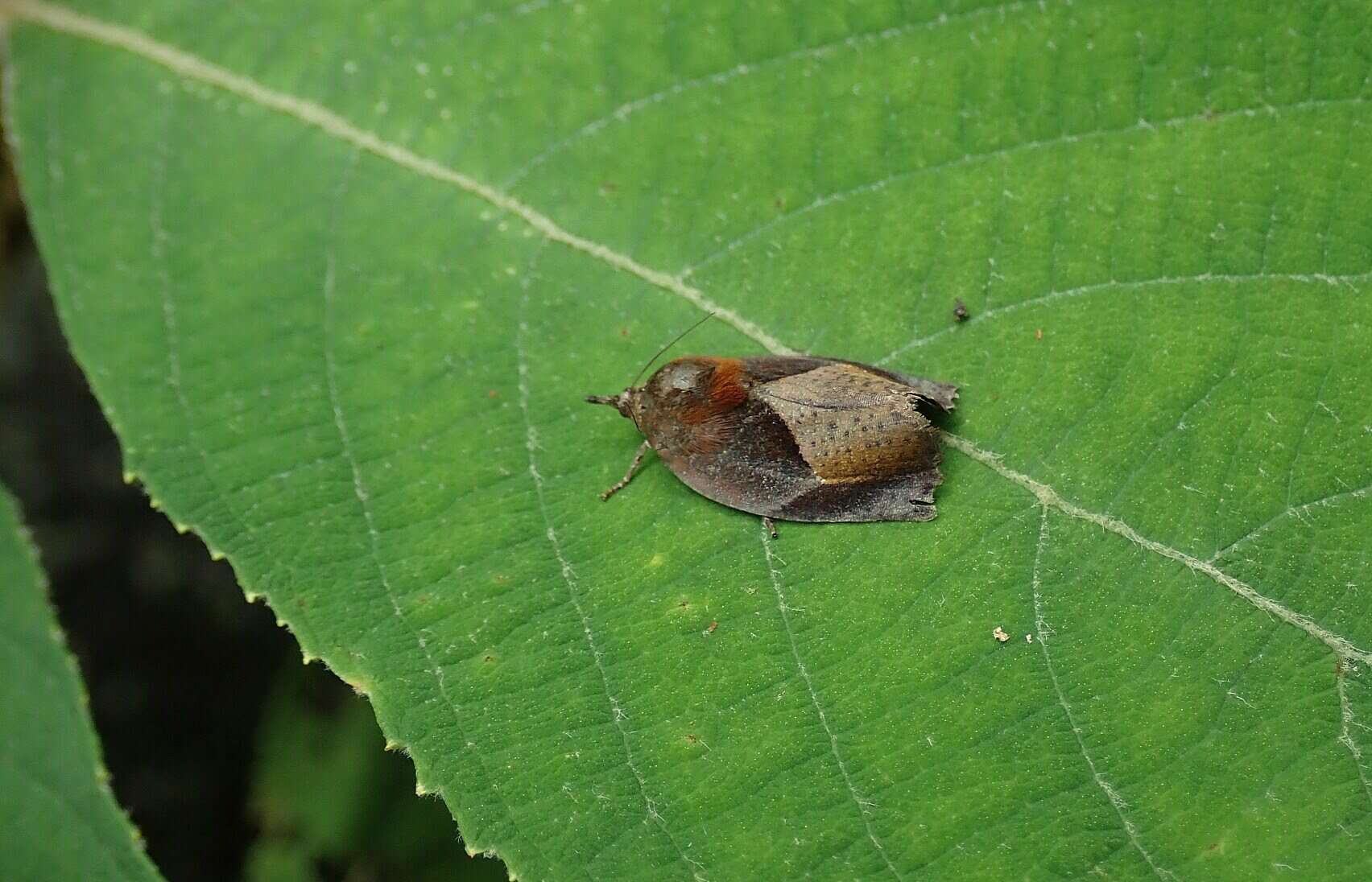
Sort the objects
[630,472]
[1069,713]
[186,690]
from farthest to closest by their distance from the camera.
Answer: [186,690] < [630,472] < [1069,713]

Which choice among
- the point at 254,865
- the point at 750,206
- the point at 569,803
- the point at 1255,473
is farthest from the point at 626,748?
the point at 254,865

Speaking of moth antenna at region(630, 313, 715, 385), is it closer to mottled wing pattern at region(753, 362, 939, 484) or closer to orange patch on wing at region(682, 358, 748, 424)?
orange patch on wing at region(682, 358, 748, 424)

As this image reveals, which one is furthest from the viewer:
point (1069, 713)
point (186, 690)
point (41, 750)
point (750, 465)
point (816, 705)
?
point (186, 690)

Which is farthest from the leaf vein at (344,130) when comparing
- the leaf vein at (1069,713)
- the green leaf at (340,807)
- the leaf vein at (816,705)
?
the green leaf at (340,807)

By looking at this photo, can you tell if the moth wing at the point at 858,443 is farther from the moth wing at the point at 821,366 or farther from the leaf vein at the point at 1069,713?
the leaf vein at the point at 1069,713

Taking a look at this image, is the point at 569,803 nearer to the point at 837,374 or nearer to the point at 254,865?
the point at 837,374

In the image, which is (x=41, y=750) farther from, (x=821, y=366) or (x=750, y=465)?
(x=821, y=366)

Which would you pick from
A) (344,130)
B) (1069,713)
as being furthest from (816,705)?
(344,130)
